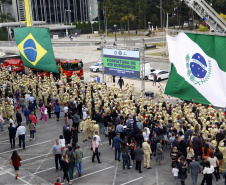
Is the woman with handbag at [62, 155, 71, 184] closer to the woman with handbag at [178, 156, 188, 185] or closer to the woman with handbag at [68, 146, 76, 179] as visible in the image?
the woman with handbag at [68, 146, 76, 179]

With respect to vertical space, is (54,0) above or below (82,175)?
above

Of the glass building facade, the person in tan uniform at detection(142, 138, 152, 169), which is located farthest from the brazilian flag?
the glass building facade

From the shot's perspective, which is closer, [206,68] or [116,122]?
[116,122]

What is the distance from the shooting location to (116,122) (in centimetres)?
1919

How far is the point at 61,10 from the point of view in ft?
358

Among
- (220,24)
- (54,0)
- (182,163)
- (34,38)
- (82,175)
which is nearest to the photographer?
(182,163)

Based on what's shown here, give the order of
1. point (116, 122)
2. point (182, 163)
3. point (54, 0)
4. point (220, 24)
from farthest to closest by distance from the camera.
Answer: point (54, 0), point (220, 24), point (116, 122), point (182, 163)

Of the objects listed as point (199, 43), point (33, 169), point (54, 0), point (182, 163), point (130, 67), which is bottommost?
point (33, 169)

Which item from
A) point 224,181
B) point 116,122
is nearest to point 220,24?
point 116,122

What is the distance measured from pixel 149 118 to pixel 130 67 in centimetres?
927

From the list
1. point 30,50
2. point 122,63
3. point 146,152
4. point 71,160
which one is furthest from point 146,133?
point 30,50

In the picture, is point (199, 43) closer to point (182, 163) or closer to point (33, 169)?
point (182, 163)

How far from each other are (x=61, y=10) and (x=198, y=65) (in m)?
91.2

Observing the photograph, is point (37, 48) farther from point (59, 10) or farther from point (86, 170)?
point (59, 10)
